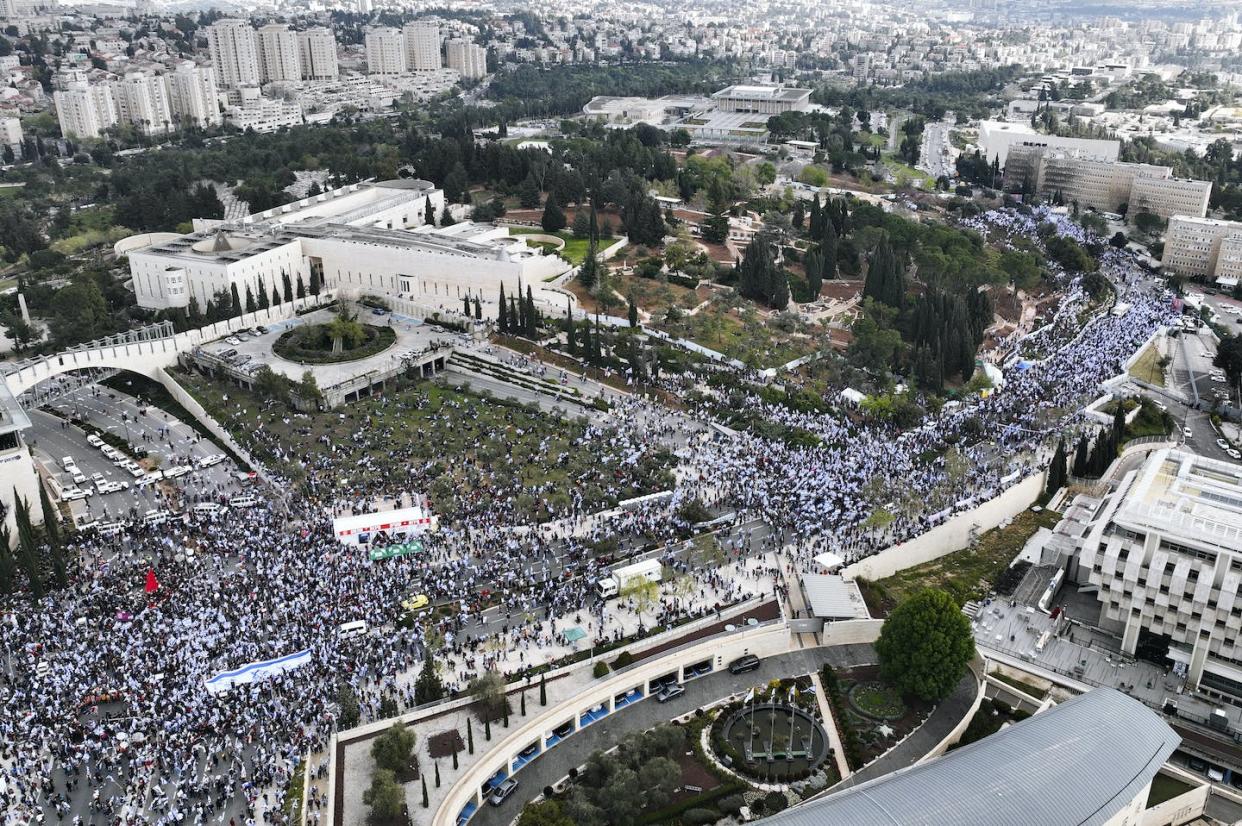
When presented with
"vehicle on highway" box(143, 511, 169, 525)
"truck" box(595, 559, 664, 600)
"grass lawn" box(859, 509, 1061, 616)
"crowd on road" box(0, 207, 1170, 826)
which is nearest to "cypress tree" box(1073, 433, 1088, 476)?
"crowd on road" box(0, 207, 1170, 826)

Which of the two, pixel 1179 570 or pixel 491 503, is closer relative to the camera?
pixel 1179 570

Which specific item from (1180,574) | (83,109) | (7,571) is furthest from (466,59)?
(1180,574)

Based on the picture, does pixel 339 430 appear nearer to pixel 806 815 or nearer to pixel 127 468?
pixel 127 468

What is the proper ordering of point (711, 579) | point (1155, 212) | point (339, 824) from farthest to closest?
1. point (1155, 212)
2. point (711, 579)
3. point (339, 824)

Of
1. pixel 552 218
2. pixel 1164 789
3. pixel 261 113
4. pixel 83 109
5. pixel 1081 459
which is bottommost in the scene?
pixel 1164 789

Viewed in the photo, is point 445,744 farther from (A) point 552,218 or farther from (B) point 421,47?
(B) point 421,47

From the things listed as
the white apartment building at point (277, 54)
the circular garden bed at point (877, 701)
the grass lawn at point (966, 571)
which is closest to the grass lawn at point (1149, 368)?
the grass lawn at point (966, 571)

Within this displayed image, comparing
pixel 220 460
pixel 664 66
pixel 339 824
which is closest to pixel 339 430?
pixel 220 460
